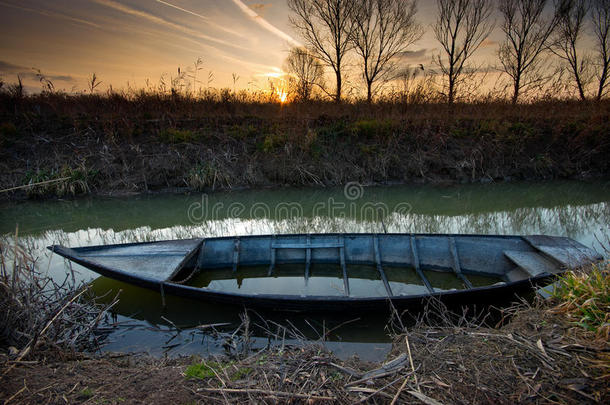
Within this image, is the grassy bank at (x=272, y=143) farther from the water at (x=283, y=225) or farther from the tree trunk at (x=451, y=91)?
the tree trunk at (x=451, y=91)

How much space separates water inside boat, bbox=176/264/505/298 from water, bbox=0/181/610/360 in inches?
1.4

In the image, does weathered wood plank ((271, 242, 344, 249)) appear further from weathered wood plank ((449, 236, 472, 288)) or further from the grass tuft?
the grass tuft

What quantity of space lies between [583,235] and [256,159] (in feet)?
37.9

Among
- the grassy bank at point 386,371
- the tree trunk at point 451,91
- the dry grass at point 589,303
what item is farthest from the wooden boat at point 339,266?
the tree trunk at point 451,91

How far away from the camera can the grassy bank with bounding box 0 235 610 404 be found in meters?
2.42

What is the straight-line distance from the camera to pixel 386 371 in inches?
106

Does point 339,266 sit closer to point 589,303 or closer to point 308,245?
point 308,245

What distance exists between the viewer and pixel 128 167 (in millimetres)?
13352

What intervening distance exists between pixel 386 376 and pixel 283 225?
6.56 m

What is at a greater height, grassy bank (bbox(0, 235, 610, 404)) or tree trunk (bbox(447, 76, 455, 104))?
tree trunk (bbox(447, 76, 455, 104))

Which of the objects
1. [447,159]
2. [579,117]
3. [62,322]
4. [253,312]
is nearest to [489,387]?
[253,312]

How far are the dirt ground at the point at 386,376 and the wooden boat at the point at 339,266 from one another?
48.7 inches

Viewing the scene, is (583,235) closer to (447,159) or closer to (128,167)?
(447,159)

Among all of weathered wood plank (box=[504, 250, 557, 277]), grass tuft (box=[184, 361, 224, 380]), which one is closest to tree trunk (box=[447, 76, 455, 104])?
weathered wood plank (box=[504, 250, 557, 277])
